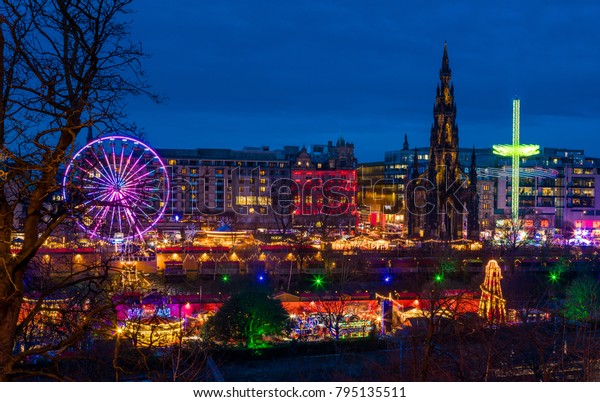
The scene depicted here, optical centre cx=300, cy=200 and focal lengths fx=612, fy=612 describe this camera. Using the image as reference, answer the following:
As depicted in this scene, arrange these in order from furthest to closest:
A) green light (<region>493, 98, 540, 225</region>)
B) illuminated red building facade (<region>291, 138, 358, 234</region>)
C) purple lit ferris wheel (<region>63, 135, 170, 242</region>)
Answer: illuminated red building facade (<region>291, 138, 358, 234</region>)
green light (<region>493, 98, 540, 225</region>)
purple lit ferris wheel (<region>63, 135, 170, 242</region>)

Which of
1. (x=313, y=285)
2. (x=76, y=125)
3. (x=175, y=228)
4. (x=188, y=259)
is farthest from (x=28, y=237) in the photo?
(x=175, y=228)

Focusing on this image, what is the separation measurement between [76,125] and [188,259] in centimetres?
3701

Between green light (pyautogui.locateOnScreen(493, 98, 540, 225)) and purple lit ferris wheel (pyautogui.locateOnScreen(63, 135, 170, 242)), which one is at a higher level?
green light (pyautogui.locateOnScreen(493, 98, 540, 225))

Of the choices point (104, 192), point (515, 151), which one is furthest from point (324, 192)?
point (104, 192)

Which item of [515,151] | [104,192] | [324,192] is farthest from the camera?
[324,192]

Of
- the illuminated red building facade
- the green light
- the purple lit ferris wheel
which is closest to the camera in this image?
the purple lit ferris wheel

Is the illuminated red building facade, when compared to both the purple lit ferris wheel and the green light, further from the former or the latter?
the purple lit ferris wheel

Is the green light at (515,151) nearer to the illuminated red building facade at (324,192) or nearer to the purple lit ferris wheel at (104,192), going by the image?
the illuminated red building facade at (324,192)

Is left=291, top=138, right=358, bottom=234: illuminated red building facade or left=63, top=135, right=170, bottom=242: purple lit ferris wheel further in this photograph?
left=291, top=138, right=358, bottom=234: illuminated red building facade

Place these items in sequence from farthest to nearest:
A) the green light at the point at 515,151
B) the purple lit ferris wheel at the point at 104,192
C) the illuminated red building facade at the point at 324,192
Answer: the illuminated red building facade at the point at 324,192
the green light at the point at 515,151
the purple lit ferris wheel at the point at 104,192

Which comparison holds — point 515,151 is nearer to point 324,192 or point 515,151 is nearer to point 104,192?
point 324,192

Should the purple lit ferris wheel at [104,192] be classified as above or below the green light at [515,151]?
below

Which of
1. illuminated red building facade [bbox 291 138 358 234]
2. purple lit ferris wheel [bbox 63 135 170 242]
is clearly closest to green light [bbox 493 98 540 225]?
illuminated red building facade [bbox 291 138 358 234]

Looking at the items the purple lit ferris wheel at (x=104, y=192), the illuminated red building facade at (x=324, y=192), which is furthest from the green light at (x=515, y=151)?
the purple lit ferris wheel at (x=104, y=192)
